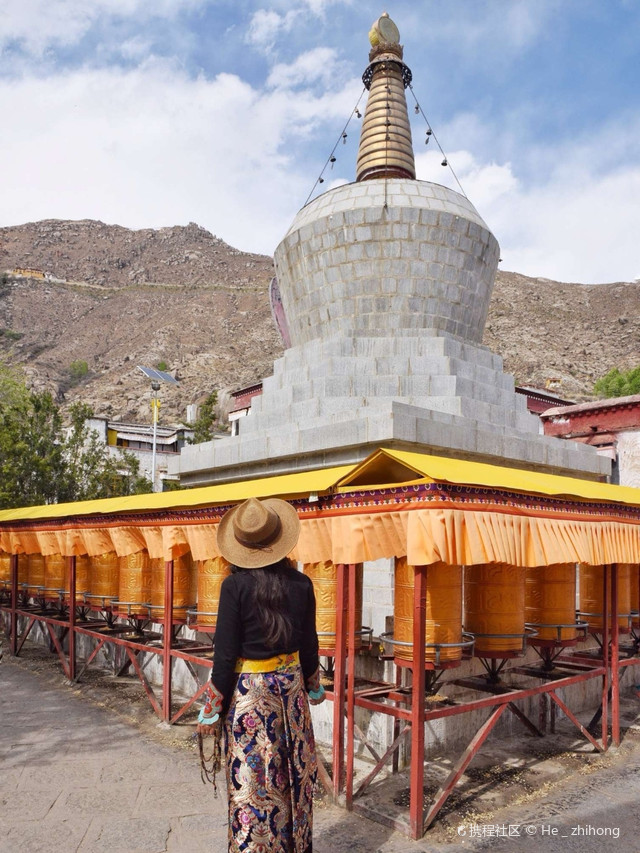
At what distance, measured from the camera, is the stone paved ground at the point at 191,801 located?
4797 mm

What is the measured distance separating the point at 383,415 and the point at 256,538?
478 centimetres

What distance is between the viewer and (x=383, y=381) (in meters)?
10.3

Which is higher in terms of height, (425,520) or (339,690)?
(425,520)

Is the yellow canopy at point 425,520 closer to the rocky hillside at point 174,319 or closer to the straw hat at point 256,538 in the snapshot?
the straw hat at point 256,538

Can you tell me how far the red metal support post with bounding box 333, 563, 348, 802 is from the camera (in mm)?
5473

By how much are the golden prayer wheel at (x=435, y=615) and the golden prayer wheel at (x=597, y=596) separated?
8.54 ft

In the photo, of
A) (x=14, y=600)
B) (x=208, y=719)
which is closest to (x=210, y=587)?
(x=208, y=719)

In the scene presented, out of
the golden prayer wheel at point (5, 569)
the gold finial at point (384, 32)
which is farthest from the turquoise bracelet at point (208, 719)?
the gold finial at point (384, 32)

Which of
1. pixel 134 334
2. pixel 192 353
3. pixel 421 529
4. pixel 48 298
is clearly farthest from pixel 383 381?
pixel 48 298

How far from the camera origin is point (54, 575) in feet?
36.1

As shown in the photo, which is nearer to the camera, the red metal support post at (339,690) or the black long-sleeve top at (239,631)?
the black long-sleeve top at (239,631)

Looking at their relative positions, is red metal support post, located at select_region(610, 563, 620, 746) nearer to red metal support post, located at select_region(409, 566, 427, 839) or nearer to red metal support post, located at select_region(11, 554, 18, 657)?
red metal support post, located at select_region(409, 566, 427, 839)

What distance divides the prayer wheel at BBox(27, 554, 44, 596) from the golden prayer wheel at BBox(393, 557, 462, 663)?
8023 millimetres

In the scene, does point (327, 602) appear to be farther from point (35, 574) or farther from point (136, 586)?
point (35, 574)
